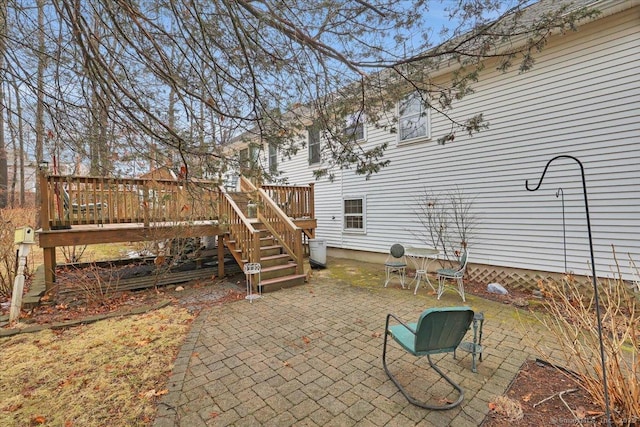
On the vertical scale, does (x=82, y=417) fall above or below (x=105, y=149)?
below

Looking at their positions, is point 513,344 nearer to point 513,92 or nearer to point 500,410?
point 500,410

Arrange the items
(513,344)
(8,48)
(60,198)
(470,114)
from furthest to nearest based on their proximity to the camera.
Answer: (470,114), (60,198), (513,344), (8,48)

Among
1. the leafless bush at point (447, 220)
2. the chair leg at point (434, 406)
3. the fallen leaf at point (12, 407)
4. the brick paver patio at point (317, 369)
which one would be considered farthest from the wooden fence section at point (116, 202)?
the leafless bush at point (447, 220)

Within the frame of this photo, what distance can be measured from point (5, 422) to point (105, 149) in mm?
2960

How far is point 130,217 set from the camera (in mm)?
6047

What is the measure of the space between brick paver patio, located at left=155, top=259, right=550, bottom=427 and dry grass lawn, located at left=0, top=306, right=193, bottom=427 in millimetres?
221

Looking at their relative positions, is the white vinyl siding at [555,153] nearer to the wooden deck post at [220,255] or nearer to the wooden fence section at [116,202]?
the wooden deck post at [220,255]

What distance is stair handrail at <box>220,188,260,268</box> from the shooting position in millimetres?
5695

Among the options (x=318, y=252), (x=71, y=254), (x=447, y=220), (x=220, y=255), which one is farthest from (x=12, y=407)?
(x=447, y=220)

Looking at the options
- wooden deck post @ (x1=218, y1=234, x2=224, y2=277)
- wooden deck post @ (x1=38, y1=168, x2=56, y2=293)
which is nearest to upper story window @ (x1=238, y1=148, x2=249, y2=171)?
wooden deck post @ (x1=218, y1=234, x2=224, y2=277)

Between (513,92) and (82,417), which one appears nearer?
(82,417)

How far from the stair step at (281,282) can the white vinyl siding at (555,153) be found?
3482 millimetres

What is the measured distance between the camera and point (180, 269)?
279 inches

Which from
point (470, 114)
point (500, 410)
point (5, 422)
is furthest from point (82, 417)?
point (470, 114)
